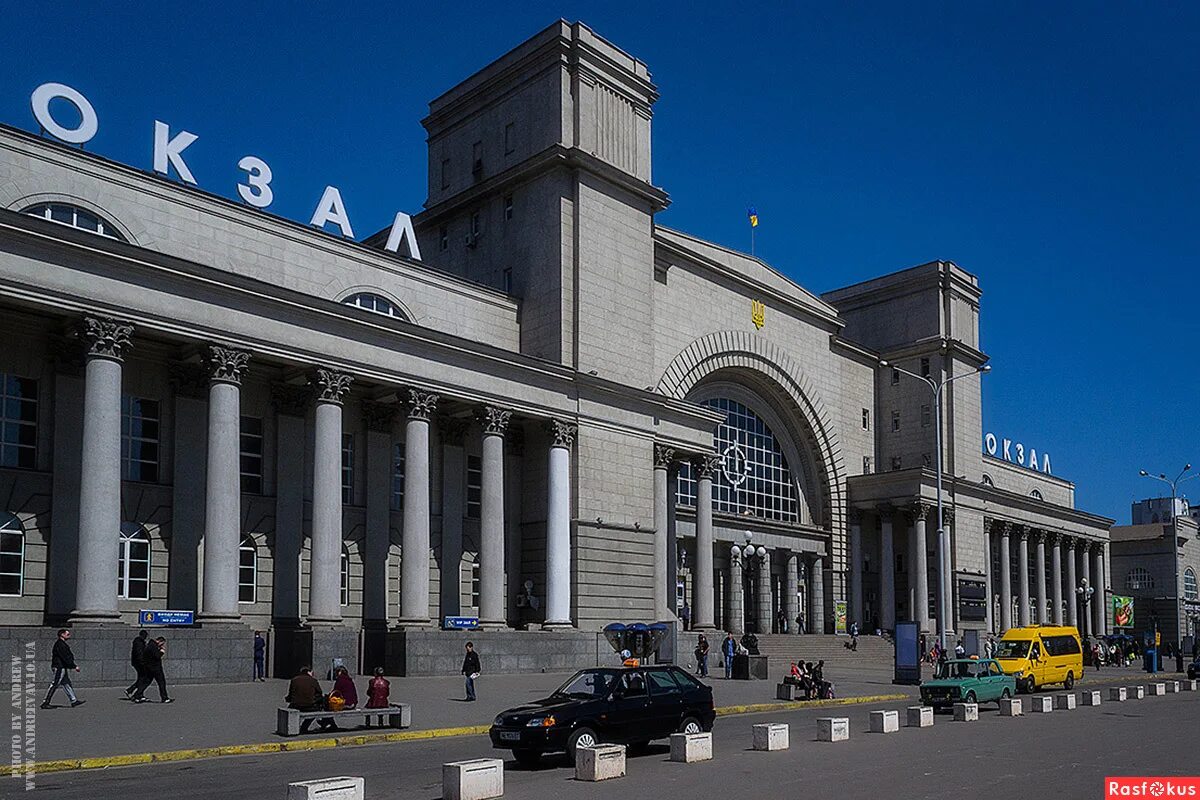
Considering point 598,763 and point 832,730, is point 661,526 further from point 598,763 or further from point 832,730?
point 598,763

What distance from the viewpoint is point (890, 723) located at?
80.4 feet

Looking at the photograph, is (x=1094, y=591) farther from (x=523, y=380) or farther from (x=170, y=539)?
(x=170, y=539)

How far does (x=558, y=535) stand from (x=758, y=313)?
2469 centimetres

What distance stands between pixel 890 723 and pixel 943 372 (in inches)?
2085

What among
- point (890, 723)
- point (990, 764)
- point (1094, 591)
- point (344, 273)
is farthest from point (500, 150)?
point (1094, 591)

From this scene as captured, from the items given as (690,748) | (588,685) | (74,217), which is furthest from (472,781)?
(74,217)

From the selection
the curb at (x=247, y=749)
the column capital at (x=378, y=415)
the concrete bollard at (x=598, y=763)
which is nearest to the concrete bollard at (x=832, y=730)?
the concrete bollard at (x=598, y=763)

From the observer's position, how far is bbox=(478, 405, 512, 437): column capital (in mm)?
43531

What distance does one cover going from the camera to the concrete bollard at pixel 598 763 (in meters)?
17.2

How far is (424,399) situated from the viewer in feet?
136

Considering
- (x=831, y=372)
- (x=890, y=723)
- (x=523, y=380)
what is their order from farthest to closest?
(x=831, y=372) → (x=523, y=380) → (x=890, y=723)

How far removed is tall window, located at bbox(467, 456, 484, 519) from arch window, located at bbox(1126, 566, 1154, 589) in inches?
3387

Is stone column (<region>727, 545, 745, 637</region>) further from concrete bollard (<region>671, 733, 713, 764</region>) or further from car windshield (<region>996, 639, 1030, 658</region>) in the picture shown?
concrete bollard (<region>671, 733, 713, 764</region>)

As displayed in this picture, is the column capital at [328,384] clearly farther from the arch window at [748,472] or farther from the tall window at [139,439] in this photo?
the arch window at [748,472]
